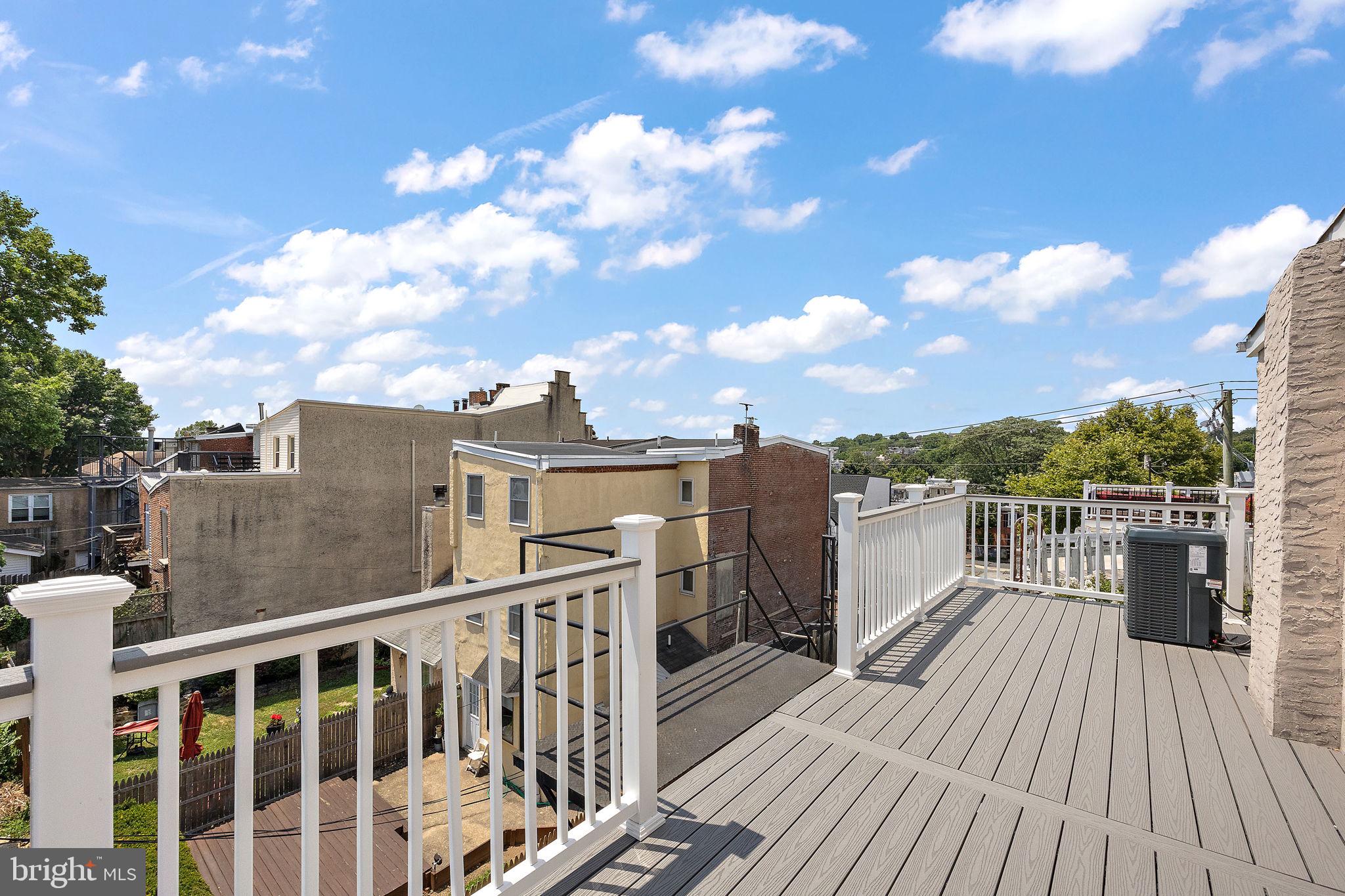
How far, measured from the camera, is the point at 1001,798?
2385 millimetres

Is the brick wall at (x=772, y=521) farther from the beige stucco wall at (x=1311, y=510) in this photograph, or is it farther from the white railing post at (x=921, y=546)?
the beige stucco wall at (x=1311, y=510)

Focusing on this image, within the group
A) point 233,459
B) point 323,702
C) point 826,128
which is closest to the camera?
point 826,128

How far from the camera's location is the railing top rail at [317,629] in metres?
1.01

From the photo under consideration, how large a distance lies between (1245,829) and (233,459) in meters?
27.9

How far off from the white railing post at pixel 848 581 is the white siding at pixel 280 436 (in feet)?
55.5

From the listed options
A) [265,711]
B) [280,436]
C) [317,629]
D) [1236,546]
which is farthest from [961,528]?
[280,436]

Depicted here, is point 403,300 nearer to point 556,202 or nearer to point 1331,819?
point 556,202

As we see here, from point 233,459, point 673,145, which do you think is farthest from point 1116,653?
point 233,459

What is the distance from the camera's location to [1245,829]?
2.19 m

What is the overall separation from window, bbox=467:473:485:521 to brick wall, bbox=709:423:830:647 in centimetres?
476

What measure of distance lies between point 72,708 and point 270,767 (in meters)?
11.8

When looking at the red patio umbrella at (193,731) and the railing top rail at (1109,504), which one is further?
the red patio umbrella at (193,731)

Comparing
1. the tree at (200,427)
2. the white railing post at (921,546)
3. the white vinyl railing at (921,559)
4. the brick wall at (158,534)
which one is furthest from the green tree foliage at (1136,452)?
the tree at (200,427)

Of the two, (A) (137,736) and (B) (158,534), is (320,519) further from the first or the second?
(A) (137,736)
